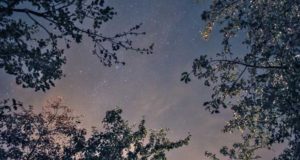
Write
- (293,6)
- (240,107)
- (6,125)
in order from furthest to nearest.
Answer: (6,125)
(240,107)
(293,6)

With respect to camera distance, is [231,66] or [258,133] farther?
[258,133]

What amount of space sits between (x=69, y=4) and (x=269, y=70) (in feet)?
30.2

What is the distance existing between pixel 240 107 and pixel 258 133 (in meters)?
1.75

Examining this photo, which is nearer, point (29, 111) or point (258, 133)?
point (258, 133)

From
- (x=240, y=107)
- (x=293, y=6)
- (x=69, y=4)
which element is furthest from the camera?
(x=240, y=107)

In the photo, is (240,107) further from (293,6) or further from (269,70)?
(293,6)

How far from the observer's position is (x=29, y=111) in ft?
97.8

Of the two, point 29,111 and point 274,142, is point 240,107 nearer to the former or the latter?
point 274,142

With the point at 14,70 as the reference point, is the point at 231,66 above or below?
above

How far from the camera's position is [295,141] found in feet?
51.2

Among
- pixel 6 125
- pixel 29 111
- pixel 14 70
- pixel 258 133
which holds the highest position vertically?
pixel 29 111

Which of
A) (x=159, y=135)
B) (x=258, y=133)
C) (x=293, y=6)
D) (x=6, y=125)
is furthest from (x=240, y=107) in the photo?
(x=6, y=125)

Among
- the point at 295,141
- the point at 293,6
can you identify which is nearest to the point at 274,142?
the point at 295,141

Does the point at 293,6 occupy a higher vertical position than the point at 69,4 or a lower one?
higher
